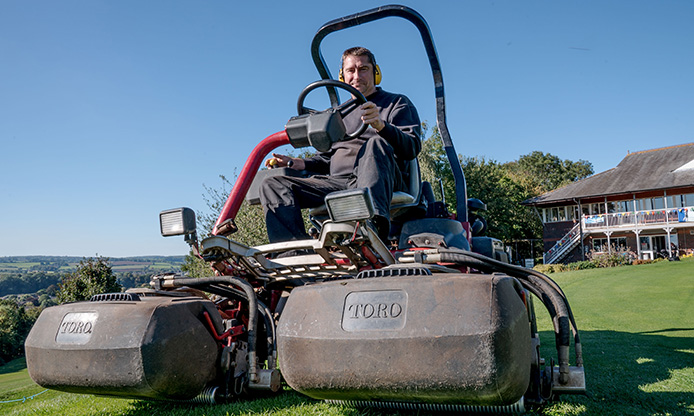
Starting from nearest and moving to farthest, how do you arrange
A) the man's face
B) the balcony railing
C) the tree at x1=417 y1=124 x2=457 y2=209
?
the man's face < the tree at x1=417 y1=124 x2=457 y2=209 < the balcony railing

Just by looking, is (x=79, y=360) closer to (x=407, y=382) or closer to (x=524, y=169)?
(x=407, y=382)

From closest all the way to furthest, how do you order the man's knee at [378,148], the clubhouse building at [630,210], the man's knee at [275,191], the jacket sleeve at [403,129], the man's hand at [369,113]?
the man's hand at [369,113]
the man's knee at [378,148]
the jacket sleeve at [403,129]
the man's knee at [275,191]
the clubhouse building at [630,210]

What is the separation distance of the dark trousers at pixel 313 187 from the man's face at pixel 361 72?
2.44 ft

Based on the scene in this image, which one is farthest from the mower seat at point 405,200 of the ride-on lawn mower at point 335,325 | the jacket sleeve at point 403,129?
the jacket sleeve at point 403,129

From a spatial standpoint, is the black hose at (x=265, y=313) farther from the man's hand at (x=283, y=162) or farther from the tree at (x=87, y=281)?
the tree at (x=87, y=281)

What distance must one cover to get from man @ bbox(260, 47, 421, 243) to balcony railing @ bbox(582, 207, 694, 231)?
4156cm

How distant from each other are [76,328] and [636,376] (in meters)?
4.22

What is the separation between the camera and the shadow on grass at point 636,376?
126 inches

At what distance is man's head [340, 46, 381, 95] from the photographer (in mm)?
3691

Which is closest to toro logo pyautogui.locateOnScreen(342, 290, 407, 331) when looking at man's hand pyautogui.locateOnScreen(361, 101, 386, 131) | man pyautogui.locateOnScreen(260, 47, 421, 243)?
man pyautogui.locateOnScreen(260, 47, 421, 243)

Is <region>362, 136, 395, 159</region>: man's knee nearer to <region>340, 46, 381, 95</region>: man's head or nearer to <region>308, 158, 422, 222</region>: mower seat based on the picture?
<region>308, 158, 422, 222</region>: mower seat

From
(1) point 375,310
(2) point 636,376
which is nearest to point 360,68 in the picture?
(1) point 375,310

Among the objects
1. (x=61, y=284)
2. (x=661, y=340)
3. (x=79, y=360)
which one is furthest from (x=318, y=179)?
(x=61, y=284)

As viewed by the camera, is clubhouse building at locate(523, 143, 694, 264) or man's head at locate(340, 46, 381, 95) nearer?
man's head at locate(340, 46, 381, 95)
